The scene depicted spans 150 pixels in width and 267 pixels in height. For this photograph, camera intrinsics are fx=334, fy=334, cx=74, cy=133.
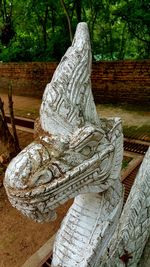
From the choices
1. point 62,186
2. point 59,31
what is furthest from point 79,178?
point 59,31

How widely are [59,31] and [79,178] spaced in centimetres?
972

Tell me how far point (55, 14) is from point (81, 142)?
10.6 metres

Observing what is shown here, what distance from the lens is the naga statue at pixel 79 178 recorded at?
1109 mm

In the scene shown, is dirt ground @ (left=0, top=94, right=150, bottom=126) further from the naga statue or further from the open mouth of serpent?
the open mouth of serpent

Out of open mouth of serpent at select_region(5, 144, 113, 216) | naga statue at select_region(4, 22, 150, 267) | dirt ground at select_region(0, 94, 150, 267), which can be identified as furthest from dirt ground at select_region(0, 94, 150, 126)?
open mouth of serpent at select_region(5, 144, 113, 216)

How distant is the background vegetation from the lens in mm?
9359

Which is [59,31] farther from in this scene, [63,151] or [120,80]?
[63,151]

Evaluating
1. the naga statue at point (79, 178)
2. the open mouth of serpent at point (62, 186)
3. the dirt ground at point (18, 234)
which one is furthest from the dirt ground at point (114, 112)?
the open mouth of serpent at point (62, 186)

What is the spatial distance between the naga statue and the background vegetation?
7520 millimetres

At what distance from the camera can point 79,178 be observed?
1.18 metres

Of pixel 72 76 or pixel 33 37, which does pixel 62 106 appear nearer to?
pixel 72 76

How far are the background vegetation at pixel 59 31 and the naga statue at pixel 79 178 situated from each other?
7520 mm

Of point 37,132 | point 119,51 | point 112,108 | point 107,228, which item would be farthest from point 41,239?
point 119,51

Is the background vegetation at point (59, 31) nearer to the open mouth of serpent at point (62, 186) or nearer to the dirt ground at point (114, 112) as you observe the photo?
the dirt ground at point (114, 112)
